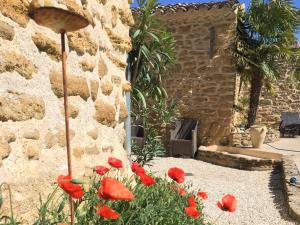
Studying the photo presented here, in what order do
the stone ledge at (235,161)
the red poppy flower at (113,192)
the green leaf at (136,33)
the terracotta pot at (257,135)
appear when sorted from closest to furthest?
the red poppy flower at (113,192)
the green leaf at (136,33)
the stone ledge at (235,161)
the terracotta pot at (257,135)

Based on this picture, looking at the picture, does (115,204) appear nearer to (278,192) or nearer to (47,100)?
(47,100)

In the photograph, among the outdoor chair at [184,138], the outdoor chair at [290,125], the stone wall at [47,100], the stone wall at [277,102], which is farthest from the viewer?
the stone wall at [277,102]

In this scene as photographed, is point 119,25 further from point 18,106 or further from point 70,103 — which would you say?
point 18,106

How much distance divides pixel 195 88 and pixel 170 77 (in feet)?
2.53

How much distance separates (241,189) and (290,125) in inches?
268

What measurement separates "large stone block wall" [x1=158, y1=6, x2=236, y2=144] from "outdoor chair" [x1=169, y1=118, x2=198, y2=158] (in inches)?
9.6

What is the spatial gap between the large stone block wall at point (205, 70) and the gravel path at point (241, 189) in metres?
1.41

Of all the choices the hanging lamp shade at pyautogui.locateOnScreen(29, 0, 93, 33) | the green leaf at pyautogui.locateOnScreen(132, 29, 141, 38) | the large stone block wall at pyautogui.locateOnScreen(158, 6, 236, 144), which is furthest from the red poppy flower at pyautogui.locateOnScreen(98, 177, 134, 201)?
the large stone block wall at pyautogui.locateOnScreen(158, 6, 236, 144)

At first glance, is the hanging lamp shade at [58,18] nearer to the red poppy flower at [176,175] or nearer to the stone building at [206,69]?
the red poppy flower at [176,175]

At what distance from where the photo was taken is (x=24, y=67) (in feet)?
4.94

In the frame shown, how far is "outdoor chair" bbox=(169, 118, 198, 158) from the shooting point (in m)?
8.36

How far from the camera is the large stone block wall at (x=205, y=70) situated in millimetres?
8672

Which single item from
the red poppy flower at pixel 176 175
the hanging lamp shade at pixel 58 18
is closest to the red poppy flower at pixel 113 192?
the hanging lamp shade at pixel 58 18

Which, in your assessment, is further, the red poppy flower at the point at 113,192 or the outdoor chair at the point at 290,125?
the outdoor chair at the point at 290,125
